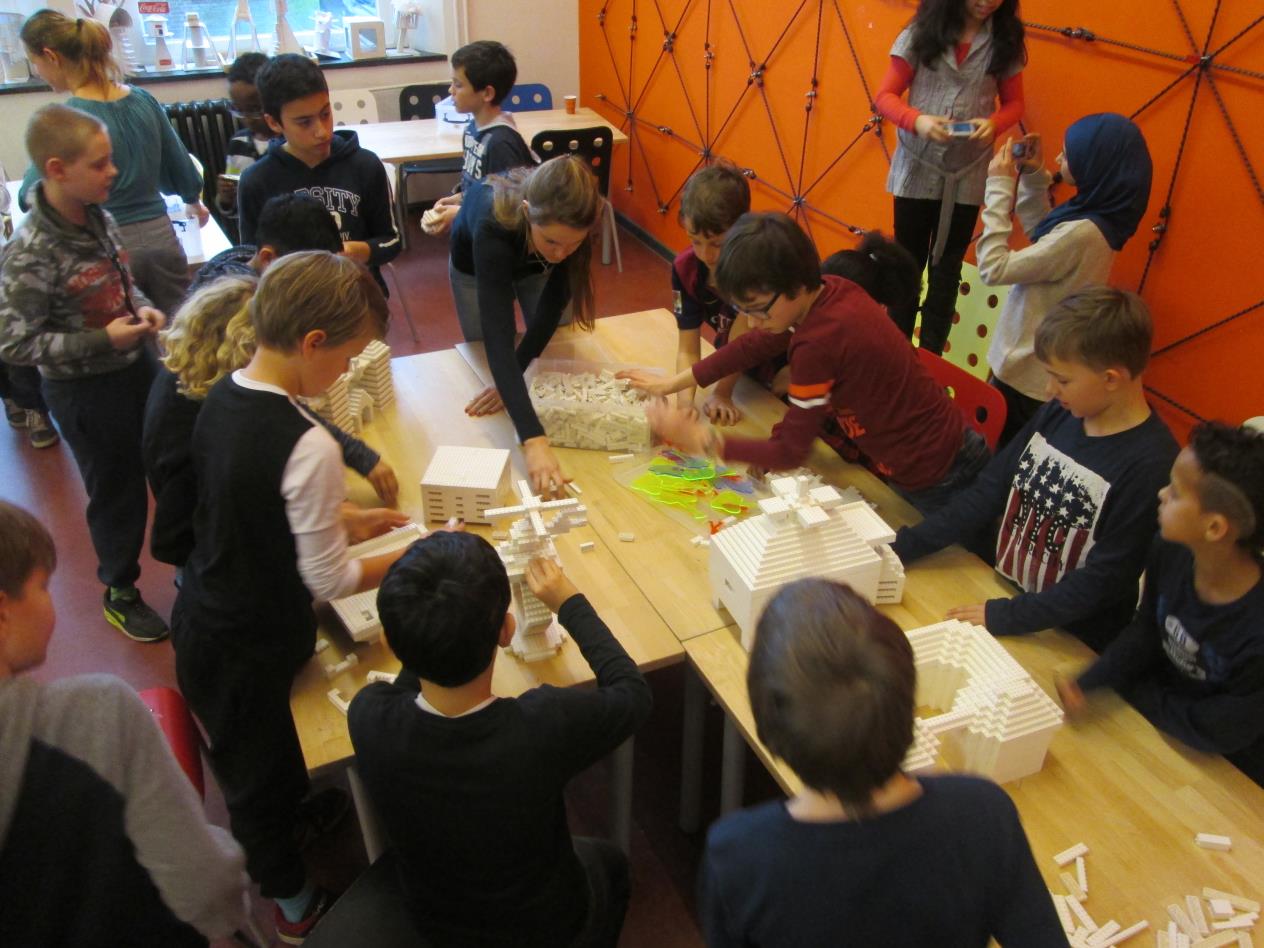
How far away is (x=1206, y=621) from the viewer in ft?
5.12

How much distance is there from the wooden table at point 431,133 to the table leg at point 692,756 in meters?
3.77

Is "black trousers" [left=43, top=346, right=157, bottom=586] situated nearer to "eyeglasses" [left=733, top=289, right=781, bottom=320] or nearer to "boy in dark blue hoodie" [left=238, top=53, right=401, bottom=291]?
"boy in dark blue hoodie" [left=238, top=53, right=401, bottom=291]

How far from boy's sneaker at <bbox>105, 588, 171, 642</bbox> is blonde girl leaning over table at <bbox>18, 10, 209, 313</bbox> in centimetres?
108

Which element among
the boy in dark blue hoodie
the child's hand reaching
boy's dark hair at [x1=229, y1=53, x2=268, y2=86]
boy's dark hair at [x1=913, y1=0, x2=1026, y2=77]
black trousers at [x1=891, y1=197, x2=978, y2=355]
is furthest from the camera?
boy's dark hair at [x1=229, y1=53, x2=268, y2=86]

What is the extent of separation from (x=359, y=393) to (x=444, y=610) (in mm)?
1389

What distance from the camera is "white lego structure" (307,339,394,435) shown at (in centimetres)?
231

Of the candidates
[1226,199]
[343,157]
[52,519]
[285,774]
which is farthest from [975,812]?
[52,519]

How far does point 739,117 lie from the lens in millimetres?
5039

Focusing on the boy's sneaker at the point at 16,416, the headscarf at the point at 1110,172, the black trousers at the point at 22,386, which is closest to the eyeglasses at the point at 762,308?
the headscarf at the point at 1110,172

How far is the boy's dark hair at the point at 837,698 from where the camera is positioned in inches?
36.6

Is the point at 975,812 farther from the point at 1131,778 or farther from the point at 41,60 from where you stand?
the point at 41,60

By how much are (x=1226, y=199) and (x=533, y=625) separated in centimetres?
258

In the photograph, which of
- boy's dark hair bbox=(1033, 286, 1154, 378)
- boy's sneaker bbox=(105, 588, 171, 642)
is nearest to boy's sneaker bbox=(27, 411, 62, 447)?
boy's sneaker bbox=(105, 588, 171, 642)

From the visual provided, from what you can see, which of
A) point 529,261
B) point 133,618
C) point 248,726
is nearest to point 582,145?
point 529,261
